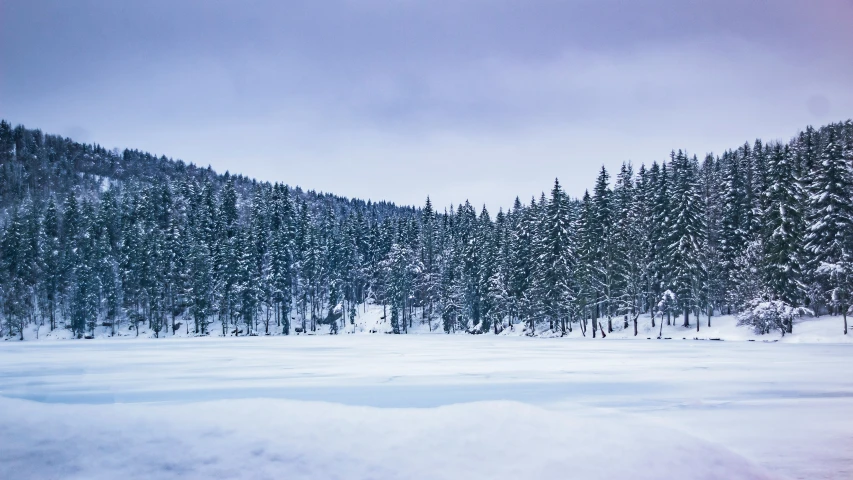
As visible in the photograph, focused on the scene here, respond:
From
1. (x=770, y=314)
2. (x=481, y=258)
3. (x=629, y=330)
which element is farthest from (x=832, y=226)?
(x=481, y=258)

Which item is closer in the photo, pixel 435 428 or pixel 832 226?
pixel 435 428

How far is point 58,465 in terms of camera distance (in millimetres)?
7707

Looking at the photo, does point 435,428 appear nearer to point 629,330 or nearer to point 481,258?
point 629,330

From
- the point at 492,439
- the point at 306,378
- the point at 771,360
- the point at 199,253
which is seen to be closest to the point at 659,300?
the point at 771,360

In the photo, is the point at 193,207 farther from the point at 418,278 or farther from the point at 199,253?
the point at 418,278

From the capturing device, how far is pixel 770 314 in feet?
148

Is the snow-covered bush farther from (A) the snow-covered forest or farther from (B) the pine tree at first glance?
(B) the pine tree

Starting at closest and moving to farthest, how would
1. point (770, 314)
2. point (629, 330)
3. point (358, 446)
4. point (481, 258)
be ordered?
point (358, 446) < point (770, 314) < point (629, 330) < point (481, 258)

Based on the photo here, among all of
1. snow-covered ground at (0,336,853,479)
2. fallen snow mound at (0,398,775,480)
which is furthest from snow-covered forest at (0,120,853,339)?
fallen snow mound at (0,398,775,480)

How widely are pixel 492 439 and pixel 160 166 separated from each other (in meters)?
202

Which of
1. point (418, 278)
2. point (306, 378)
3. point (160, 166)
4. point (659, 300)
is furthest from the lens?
point (160, 166)

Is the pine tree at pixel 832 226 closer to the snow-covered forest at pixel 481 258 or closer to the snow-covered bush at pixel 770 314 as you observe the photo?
the snow-covered forest at pixel 481 258

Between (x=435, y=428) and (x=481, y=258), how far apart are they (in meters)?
67.1

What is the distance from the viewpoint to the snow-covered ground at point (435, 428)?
7.40 meters
